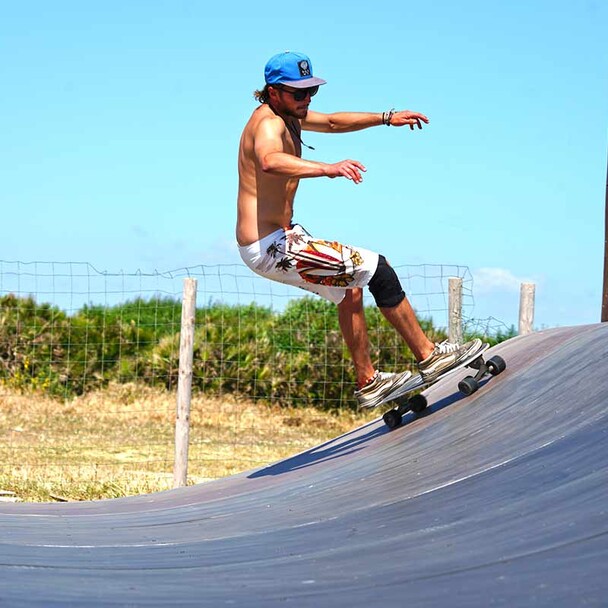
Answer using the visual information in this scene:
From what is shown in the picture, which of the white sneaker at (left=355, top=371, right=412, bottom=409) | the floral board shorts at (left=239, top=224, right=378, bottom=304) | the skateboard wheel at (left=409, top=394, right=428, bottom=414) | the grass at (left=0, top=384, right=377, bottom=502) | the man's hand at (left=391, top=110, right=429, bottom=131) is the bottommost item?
the grass at (left=0, top=384, right=377, bottom=502)

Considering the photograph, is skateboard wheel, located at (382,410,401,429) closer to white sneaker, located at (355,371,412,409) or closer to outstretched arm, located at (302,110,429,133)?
white sneaker, located at (355,371,412,409)

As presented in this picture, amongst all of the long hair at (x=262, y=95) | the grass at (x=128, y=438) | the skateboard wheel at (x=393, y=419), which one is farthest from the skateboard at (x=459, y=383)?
the grass at (x=128, y=438)

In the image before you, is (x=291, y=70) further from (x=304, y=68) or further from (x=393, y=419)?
(x=393, y=419)

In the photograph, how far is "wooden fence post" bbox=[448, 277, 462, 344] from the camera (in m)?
8.80

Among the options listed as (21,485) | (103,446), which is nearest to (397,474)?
(21,485)

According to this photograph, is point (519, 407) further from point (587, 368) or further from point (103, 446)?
point (103, 446)

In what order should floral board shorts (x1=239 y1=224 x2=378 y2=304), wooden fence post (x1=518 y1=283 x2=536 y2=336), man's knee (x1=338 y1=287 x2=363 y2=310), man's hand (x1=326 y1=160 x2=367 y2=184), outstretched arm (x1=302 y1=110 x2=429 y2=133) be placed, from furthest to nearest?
wooden fence post (x1=518 y1=283 x2=536 y2=336) < outstretched arm (x1=302 y1=110 x2=429 y2=133) < man's knee (x1=338 y1=287 x2=363 y2=310) < floral board shorts (x1=239 y1=224 x2=378 y2=304) < man's hand (x1=326 y1=160 x2=367 y2=184)

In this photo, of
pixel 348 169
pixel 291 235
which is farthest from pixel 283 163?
pixel 291 235

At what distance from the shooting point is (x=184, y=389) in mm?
8891

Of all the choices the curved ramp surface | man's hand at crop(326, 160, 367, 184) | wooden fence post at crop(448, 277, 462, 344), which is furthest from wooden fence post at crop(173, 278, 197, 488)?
man's hand at crop(326, 160, 367, 184)

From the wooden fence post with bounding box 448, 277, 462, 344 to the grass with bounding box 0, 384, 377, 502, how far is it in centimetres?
263

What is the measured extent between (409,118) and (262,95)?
0.77 meters

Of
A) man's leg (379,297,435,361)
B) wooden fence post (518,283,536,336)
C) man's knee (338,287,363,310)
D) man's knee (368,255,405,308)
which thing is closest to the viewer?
man's knee (368,255,405,308)

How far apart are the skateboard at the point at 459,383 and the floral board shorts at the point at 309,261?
641 millimetres
